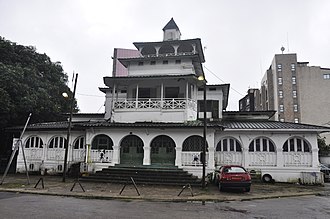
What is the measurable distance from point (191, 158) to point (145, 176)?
343cm

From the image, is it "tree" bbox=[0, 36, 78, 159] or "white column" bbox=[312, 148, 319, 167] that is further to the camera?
"tree" bbox=[0, 36, 78, 159]

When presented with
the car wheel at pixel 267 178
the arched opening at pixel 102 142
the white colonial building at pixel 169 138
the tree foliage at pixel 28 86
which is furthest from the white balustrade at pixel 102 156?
the car wheel at pixel 267 178

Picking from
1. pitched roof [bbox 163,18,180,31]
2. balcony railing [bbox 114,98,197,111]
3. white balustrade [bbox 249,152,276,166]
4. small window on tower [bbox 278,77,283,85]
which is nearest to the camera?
white balustrade [bbox 249,152,276,166]

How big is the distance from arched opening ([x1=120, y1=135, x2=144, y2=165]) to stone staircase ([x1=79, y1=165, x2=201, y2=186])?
115 cm

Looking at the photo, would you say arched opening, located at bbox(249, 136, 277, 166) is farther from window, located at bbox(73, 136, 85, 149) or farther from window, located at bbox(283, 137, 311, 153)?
window, located at bbox(73, 136, 85, 149)

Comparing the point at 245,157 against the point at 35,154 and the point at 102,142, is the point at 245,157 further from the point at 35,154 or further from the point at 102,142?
the point at 35,154

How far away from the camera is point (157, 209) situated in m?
9.60

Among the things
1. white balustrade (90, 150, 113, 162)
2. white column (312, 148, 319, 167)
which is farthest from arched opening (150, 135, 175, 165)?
white column (312, 148, 319, 167)

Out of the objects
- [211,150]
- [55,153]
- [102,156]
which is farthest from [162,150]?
[55,153]

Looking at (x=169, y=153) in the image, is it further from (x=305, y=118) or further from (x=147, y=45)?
(x=305, y=118)

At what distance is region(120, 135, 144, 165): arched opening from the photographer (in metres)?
19.3

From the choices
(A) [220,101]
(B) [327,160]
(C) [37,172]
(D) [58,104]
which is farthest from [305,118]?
(C) [37,172]

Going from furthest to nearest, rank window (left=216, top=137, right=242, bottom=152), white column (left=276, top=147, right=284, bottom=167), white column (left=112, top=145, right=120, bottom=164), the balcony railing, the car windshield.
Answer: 1. the balcony railing
2. window (left=216, top=137, right=242, bottom=152)
3. white column (left=112, top=145, right=120, bottom=164)
4. white column (left=276, top=147, right=284, bottom=167)
5. the car windshield

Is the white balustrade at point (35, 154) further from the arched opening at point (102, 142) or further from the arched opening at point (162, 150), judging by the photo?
the arched opening at point (162, 150)
